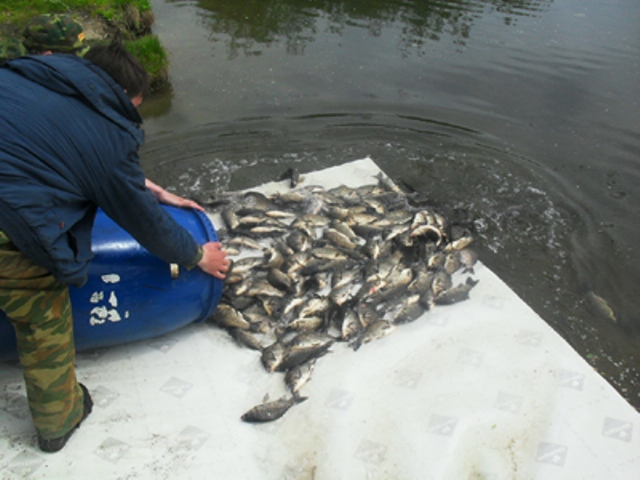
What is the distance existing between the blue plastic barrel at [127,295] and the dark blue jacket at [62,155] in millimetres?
549

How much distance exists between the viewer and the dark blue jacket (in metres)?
2.34

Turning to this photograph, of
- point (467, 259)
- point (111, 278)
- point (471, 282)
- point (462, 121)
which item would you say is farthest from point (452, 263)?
point (462, 121)

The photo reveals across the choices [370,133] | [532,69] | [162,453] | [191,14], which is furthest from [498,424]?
[191,14]

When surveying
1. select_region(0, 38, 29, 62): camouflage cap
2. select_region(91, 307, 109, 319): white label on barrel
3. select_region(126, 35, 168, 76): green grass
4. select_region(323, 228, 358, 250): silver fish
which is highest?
select_region(0, 38, 29, 62): camouflage cap

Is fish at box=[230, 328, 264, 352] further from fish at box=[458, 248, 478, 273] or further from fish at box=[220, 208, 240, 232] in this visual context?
fish at box=[458, 248, 478, 273]

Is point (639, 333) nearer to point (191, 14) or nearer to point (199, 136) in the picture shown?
point (199, 136)

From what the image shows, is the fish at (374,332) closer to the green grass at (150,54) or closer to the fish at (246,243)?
the fish at (246,243)

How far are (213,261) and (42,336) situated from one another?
46.0 inches

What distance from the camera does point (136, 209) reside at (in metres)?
2.76

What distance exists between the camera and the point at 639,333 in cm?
486

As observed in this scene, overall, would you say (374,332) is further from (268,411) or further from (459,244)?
(459,244)

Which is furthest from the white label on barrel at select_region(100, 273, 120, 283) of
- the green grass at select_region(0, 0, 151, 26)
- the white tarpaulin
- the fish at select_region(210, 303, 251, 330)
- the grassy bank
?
the green grass at select_region(0, 0, 151, 26)

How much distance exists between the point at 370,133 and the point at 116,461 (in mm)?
5945

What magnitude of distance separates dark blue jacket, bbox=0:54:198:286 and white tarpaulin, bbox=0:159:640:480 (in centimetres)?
114
